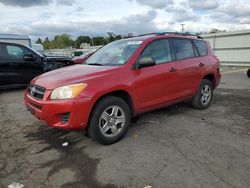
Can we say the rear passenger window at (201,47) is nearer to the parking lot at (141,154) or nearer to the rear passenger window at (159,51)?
the rear passenger window at (159,51)

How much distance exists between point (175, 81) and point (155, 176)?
2.56m

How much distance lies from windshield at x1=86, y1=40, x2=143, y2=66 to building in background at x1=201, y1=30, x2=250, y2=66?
14568mm

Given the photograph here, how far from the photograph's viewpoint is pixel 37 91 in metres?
4.59

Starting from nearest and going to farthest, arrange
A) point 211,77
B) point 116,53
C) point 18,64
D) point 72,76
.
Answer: point 72,76 → point 116,53 → point 211,77 → point 18,64

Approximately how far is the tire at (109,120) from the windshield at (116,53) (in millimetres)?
831

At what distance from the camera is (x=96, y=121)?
4289mm

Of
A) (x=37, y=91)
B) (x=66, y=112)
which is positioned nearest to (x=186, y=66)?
(x=66, y=112)

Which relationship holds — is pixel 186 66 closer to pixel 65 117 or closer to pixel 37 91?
pixel 65 117

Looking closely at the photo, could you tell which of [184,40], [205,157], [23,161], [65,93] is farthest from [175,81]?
[23,161]

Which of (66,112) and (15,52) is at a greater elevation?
→ (15,52)

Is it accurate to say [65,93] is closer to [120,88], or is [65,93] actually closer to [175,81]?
[120,88]

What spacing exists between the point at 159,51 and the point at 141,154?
225 cm

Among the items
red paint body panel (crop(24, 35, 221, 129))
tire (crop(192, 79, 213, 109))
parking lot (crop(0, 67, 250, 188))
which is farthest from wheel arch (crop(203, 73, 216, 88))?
parking lot (crop(0, 67, 250, 188))

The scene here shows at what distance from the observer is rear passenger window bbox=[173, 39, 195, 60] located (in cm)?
585
